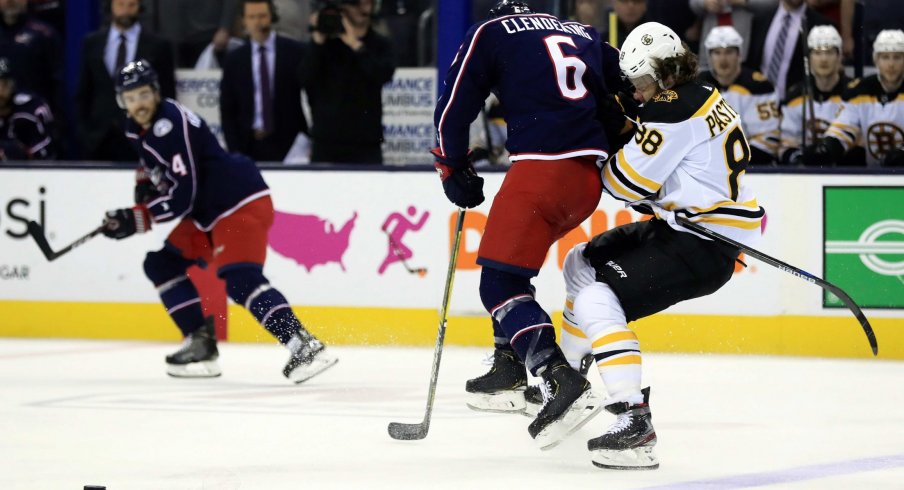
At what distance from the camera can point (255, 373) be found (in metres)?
6.12

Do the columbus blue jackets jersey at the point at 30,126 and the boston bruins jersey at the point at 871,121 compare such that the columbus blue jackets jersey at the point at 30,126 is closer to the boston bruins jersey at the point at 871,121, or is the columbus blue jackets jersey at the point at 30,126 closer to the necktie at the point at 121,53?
the necktie at the point at 121,53

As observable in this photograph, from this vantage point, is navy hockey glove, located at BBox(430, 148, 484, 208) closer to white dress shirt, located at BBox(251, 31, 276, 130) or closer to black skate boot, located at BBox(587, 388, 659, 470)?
black skate boot, located at BBox(587, 388, 659, 470)

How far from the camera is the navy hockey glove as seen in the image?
13.9ft

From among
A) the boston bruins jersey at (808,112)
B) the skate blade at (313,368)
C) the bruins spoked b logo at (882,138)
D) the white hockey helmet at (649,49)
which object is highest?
the white hockey helmet at (649,49)

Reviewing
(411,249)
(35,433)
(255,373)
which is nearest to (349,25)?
(411,249)

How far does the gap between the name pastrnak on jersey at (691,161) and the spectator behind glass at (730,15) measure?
343cm

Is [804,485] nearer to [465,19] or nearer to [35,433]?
[35,433]

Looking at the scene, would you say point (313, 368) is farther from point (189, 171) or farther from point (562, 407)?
point (562, 407)

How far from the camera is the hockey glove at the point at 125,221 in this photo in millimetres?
5957

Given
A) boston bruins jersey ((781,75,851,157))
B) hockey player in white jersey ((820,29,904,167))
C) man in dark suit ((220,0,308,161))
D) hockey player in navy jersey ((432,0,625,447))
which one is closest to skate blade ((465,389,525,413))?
hockey player in navy jersey ((432,0,625,447))

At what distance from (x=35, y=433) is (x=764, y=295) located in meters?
3.57

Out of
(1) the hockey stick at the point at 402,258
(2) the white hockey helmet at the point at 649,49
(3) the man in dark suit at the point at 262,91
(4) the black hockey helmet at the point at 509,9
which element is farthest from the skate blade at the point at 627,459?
(3) the man in dark suit at the point at 262,91

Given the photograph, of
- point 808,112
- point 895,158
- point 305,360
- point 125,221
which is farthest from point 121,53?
point 895,158

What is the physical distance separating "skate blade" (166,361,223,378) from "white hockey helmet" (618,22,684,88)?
2658mm
